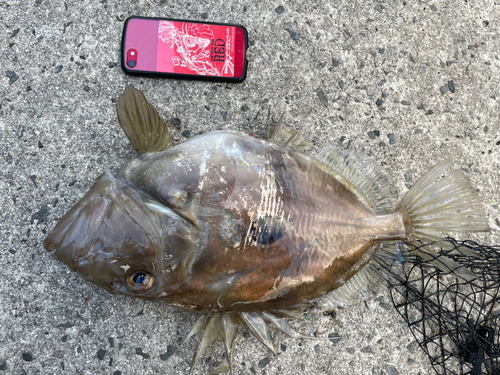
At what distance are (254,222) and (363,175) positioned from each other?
25.6 inches

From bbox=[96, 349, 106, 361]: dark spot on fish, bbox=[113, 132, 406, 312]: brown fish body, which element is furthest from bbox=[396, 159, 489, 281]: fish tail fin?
bbox=[96, 349, 106, 361]: dark spot on fish

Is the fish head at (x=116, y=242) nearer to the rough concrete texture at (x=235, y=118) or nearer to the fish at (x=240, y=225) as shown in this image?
the fish at (x=240, y=225)

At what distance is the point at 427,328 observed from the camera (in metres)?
1.83

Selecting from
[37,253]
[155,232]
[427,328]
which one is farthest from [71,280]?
[427,328]

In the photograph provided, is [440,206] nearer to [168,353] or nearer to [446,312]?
[446,312]

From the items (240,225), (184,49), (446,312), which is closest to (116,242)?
(240,225)

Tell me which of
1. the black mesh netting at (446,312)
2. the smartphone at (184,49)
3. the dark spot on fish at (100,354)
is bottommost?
the dark spot on fish at (100,354)

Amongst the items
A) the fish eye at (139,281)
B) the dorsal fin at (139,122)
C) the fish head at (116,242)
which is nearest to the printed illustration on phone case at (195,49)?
the dorsal fin at (139,122)

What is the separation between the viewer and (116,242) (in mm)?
1196

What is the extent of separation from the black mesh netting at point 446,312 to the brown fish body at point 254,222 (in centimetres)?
50

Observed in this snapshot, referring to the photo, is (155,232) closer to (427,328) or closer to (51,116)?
(51,116)

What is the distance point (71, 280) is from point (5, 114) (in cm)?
86

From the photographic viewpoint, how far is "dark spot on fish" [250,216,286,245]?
51.1 inches

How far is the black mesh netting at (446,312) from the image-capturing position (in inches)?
69.0
